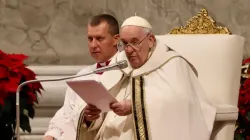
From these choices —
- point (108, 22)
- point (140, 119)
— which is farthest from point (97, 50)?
point (140, 119)

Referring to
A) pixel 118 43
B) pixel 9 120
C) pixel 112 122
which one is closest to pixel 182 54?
pixel 118 43

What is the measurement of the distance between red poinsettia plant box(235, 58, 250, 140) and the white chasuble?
0.75m

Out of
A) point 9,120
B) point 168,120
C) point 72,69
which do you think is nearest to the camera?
point 168,120

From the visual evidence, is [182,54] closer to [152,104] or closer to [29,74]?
[152,104]

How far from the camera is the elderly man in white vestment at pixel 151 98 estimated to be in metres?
4.07

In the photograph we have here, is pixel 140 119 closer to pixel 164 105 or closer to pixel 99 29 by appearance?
pixel 164 105

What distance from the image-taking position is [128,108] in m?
4.09

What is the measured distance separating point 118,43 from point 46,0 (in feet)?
4.73

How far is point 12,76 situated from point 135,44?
0.81 meters

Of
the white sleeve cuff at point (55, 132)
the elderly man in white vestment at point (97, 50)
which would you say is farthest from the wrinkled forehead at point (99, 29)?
the white sleeve cuff at point (55, 132)

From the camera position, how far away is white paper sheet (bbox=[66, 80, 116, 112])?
148 inches

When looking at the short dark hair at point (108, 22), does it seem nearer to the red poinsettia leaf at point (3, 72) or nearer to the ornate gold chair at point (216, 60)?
the ornate gold chair at point (216, 60)

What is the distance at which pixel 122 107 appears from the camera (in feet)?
13.3

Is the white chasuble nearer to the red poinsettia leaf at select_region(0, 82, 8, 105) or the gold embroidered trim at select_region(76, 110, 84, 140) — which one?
the gold embroidered trim at select_region(76, 110, 84, 140)
